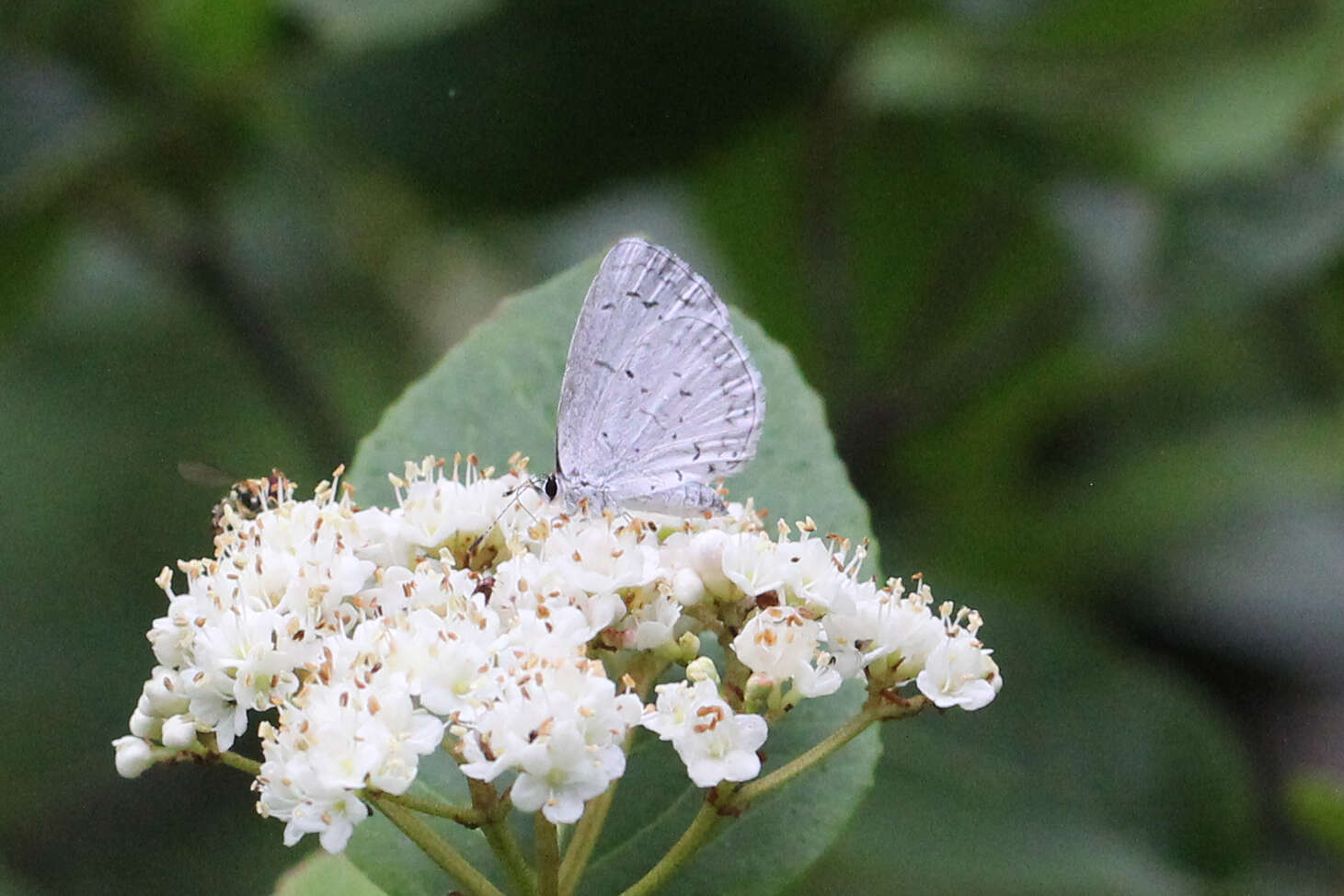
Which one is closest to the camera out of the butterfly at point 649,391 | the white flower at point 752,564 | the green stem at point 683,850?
the green stem at point 683,850

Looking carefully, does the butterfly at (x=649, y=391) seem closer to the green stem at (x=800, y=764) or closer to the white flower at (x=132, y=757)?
the green stem at (x=800, y=764)

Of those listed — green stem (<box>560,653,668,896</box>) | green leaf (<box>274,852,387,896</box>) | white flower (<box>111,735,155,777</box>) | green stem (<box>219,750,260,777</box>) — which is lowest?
green leaf (<box>274,852,387,896</box>)

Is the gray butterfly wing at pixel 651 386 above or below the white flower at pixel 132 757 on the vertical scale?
above

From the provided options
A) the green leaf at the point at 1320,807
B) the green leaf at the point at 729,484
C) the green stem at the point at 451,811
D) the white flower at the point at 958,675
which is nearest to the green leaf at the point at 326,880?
the green leaf at the point at 729,484

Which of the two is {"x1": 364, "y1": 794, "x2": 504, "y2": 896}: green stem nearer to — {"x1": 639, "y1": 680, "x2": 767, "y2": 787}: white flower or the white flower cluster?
the white flower cluster

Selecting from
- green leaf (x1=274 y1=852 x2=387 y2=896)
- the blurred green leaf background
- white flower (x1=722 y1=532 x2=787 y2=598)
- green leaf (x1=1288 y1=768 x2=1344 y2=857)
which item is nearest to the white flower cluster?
white flower (x1=722 y1=532 x2=787 y2=598)

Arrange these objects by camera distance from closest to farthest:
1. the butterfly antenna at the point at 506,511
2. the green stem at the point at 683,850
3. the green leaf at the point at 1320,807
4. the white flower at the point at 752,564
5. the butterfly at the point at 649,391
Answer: the green stem at the point at 683,850
the white flower at the point at 752,564
the butterfly antenna at the point at 506,511
the butterfly at the point at 649,391
the green leaf at the point at 1320,807
